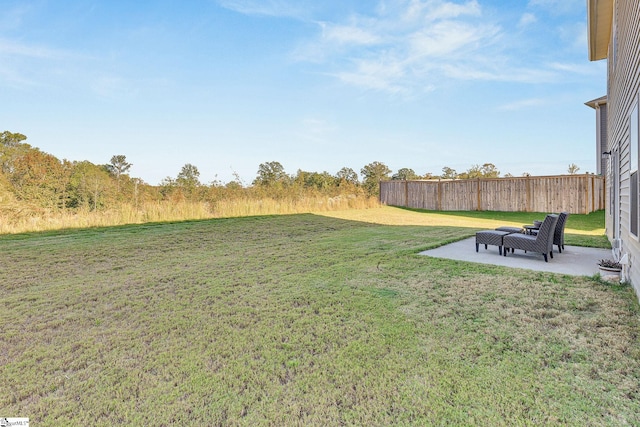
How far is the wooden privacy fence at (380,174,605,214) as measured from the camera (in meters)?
13.1

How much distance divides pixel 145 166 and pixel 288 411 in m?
15.6

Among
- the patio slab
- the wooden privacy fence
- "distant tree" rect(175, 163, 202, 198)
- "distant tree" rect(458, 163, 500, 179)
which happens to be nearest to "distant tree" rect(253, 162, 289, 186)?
"distant tree" rect(175, 163, 202, 198)

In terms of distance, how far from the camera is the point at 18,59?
904cm

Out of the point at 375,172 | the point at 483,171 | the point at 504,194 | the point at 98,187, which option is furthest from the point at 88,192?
the point at 483,171

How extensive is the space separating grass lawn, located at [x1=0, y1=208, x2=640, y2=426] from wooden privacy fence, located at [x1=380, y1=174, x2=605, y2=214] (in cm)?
1176

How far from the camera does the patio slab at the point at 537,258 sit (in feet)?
14.9

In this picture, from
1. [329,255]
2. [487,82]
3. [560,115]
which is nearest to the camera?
[329,255]

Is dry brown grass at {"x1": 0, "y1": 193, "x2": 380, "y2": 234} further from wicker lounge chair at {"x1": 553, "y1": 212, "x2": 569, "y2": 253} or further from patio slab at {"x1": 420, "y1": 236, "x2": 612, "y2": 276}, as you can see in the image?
wicker lounge chair at {"x1": 553, "y1": 212, "x2": 569, "y2": 253}

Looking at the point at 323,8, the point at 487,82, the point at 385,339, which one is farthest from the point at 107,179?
the point at 487,82

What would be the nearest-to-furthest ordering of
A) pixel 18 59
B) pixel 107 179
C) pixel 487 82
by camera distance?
pixel 18 59 → pixel 107 179 → pixel 487 82

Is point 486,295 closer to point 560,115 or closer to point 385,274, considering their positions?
point 385,274

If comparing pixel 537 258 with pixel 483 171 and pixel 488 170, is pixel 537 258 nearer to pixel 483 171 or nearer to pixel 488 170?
pixel 483 171

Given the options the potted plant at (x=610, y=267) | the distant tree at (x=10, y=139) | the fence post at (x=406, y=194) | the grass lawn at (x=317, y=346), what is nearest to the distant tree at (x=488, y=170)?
the fence post at (x=406, y=194)

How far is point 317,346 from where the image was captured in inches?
91.0
